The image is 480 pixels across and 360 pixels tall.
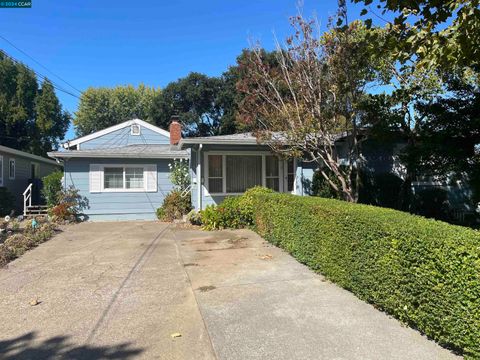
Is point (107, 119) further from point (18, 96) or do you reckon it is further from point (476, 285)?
point (476, 285)

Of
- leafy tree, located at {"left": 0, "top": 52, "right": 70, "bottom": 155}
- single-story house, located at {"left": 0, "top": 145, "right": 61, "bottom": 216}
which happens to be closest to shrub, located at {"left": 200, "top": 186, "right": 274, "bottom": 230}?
single-story house, located at {"left": 0, "top": 145, "right": 61, "bottom": 216}

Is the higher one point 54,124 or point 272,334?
point 54,124

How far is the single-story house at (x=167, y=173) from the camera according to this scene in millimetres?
13211

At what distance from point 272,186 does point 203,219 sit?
3.25 meters

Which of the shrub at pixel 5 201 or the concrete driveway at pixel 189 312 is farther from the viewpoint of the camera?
the shrub at pixel 5 201

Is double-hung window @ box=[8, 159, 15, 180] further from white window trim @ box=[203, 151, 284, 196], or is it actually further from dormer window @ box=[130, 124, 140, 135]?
white window trim @ box=[203, 151, 284, 196]

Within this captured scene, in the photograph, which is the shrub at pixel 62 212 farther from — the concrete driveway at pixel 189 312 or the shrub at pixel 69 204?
the concrete driveway at pixel 189 312

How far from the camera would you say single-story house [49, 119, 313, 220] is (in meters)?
13.2

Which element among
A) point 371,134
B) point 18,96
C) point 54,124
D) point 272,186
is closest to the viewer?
point 371,134

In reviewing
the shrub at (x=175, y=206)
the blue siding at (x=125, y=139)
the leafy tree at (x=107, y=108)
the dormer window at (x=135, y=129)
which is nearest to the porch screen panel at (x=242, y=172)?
the shrub at (x=175, y=206)

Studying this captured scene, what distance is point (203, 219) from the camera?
12.0m

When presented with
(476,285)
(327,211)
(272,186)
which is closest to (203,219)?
(272,186)

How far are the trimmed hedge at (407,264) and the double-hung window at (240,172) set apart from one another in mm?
6937

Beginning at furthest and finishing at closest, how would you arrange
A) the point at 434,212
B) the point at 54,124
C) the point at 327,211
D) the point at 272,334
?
the point at 54,124 → the point at 434,212 → the point at 327,211 → the point at 272,334
